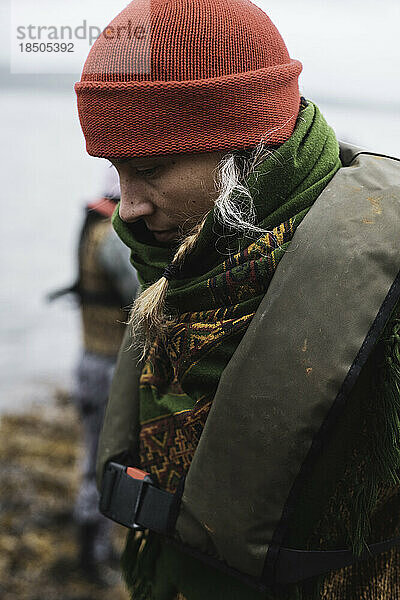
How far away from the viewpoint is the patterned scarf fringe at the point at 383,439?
1.10m

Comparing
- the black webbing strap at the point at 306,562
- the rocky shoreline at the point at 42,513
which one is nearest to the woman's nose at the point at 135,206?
the black webbing strap at the point at 306,562

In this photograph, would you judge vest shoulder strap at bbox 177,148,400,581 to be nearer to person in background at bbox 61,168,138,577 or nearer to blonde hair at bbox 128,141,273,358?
blonde hair at bbox 128,141,273,358

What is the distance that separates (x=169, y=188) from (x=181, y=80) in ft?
0.62

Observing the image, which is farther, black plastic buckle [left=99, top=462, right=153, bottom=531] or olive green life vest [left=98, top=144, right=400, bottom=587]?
black plastic buckle [left=99, top=462, right=153, bottom=531]

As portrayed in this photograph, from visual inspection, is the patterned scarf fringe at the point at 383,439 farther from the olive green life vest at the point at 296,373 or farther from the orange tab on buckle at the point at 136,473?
the orange tab on buckle at the point at 136,473

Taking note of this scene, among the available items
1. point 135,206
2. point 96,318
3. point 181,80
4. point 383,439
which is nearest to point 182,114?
point 181,80

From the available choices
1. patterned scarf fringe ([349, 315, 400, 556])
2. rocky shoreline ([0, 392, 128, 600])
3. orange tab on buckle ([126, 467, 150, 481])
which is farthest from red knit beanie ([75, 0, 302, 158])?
rocky shoreline ([0, 392, 128, 600])

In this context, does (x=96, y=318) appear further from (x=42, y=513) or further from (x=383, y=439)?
(x=383, y=439)

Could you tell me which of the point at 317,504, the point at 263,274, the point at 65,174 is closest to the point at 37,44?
the point at 263,274

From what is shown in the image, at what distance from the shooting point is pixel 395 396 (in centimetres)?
110

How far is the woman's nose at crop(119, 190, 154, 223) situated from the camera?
4.17ft

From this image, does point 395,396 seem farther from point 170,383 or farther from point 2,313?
point 2,313

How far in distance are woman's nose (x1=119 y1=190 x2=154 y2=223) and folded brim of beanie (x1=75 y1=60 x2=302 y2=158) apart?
88mm

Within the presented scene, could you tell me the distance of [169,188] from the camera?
124 centimetres
